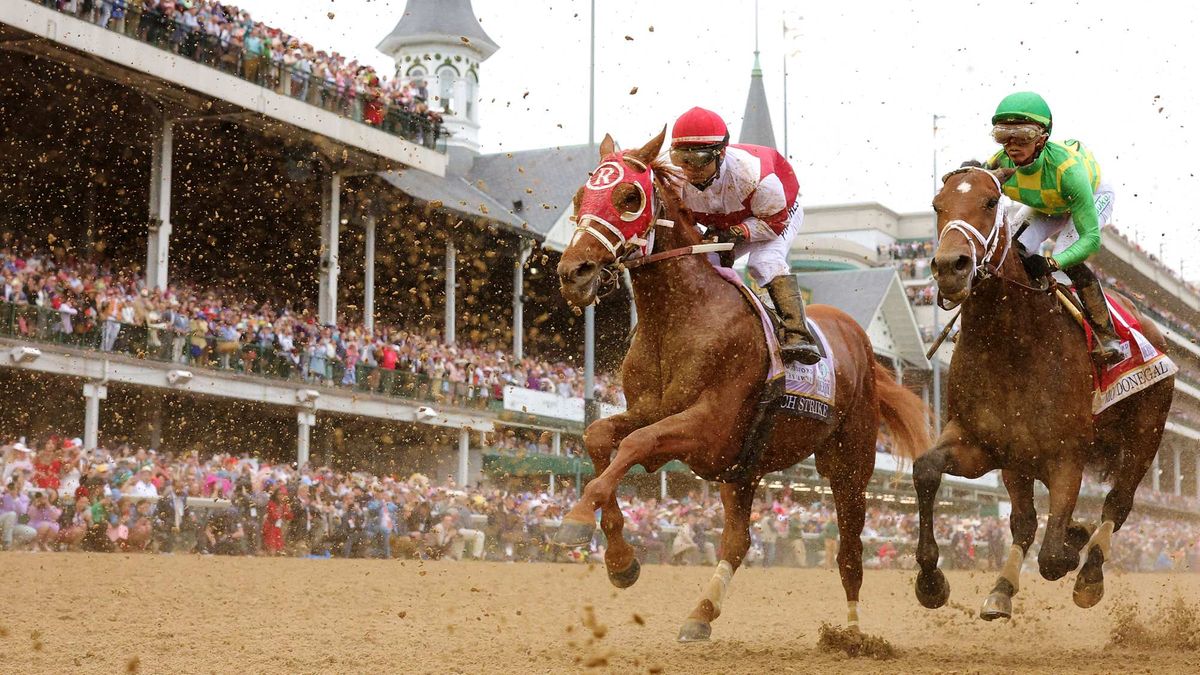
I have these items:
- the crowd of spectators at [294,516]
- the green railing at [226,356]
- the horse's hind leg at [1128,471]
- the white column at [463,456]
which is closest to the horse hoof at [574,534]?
the horse's hind leg at [1128,471]

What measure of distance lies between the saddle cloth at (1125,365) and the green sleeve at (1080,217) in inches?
8.1

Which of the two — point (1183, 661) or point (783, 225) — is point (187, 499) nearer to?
point (783, 225)

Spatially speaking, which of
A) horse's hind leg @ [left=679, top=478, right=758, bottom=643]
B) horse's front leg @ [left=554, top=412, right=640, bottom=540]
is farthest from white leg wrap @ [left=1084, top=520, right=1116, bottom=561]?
horse's front leg @ [left=554, top=412, right=640, bottom=540]

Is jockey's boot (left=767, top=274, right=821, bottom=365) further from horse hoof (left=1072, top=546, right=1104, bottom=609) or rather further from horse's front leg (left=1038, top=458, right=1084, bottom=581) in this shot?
Result: horse hoof (left=1072, top=546, right=1104, bottom=609)

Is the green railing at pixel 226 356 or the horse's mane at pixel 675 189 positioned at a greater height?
the green railing at pixel 226 356

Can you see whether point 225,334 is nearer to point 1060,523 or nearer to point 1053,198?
point 1053,198

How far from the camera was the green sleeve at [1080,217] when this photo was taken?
689cm

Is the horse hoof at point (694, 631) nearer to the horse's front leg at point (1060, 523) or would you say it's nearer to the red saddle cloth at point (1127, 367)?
the horse's front leg at point (1060, 523)

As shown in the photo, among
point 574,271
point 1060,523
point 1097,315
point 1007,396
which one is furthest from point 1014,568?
point 574,271

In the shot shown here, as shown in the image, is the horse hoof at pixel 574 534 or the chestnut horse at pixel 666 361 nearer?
the horse hoof at pixel 574 534

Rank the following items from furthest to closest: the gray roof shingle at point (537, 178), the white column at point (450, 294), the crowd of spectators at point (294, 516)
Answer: the gray roof shingle at point (537, 178) → the white column at point (450, 294) → the crowd of spectators at point (294, 516)

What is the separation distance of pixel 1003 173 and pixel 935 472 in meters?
1.52

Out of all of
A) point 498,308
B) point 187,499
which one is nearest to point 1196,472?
point 498,308

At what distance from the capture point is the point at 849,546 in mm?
7992
